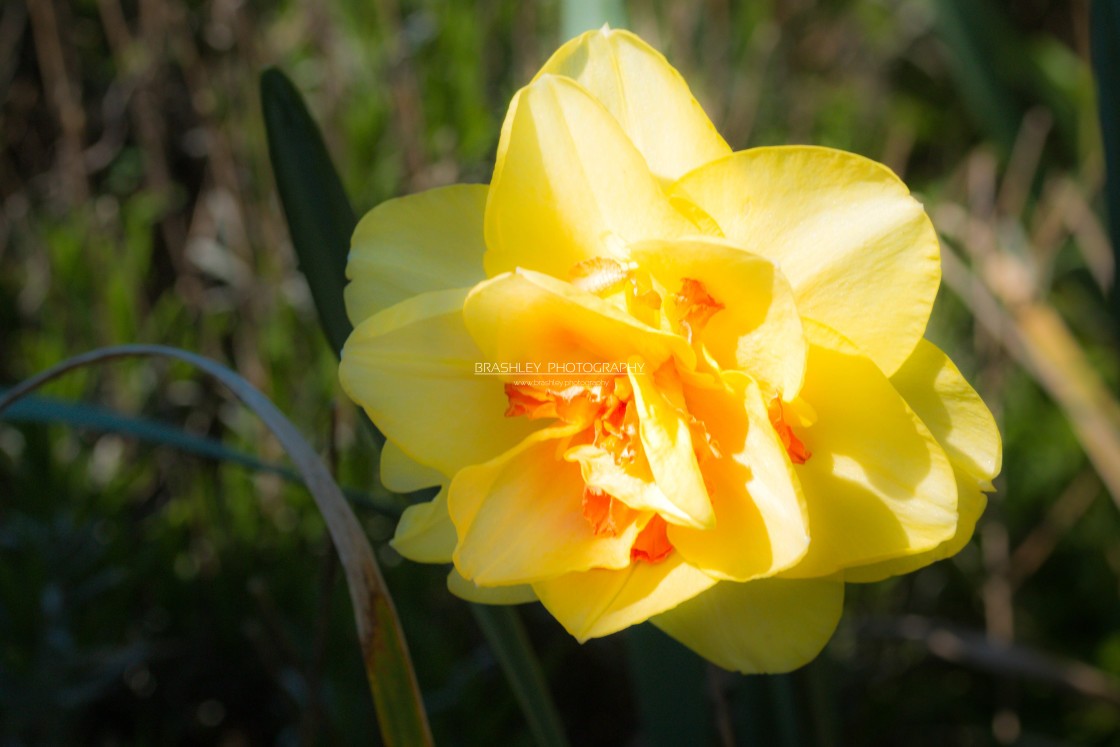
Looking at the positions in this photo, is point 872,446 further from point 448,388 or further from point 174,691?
point 174,691

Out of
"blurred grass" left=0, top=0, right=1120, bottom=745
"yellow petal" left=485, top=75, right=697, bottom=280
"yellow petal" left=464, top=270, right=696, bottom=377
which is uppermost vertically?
"yellow petal" left=485, top=75, right=697, bottom=280

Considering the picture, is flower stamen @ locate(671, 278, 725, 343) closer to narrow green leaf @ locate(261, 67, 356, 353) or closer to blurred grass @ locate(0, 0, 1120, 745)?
narrow green leaf @ locate(261, 67, 356, 353)

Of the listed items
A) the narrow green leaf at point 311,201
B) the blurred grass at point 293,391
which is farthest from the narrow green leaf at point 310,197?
the blurred grass at point 293,391

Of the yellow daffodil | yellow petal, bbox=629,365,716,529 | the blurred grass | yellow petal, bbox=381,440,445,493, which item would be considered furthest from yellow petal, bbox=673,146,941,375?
the blurred grass

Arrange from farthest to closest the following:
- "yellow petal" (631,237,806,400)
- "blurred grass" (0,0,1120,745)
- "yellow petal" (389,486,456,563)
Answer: "blurred grass" (0,0,1120,745)
"yellow petal" (389,486,456,563)
"yellow petal" (631,237,806,400)

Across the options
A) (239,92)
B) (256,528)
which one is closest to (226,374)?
(256,528)

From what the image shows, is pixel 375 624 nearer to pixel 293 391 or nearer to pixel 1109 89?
pixel 1109 89

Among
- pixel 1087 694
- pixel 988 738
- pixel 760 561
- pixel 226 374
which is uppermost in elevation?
pixel 226 374
